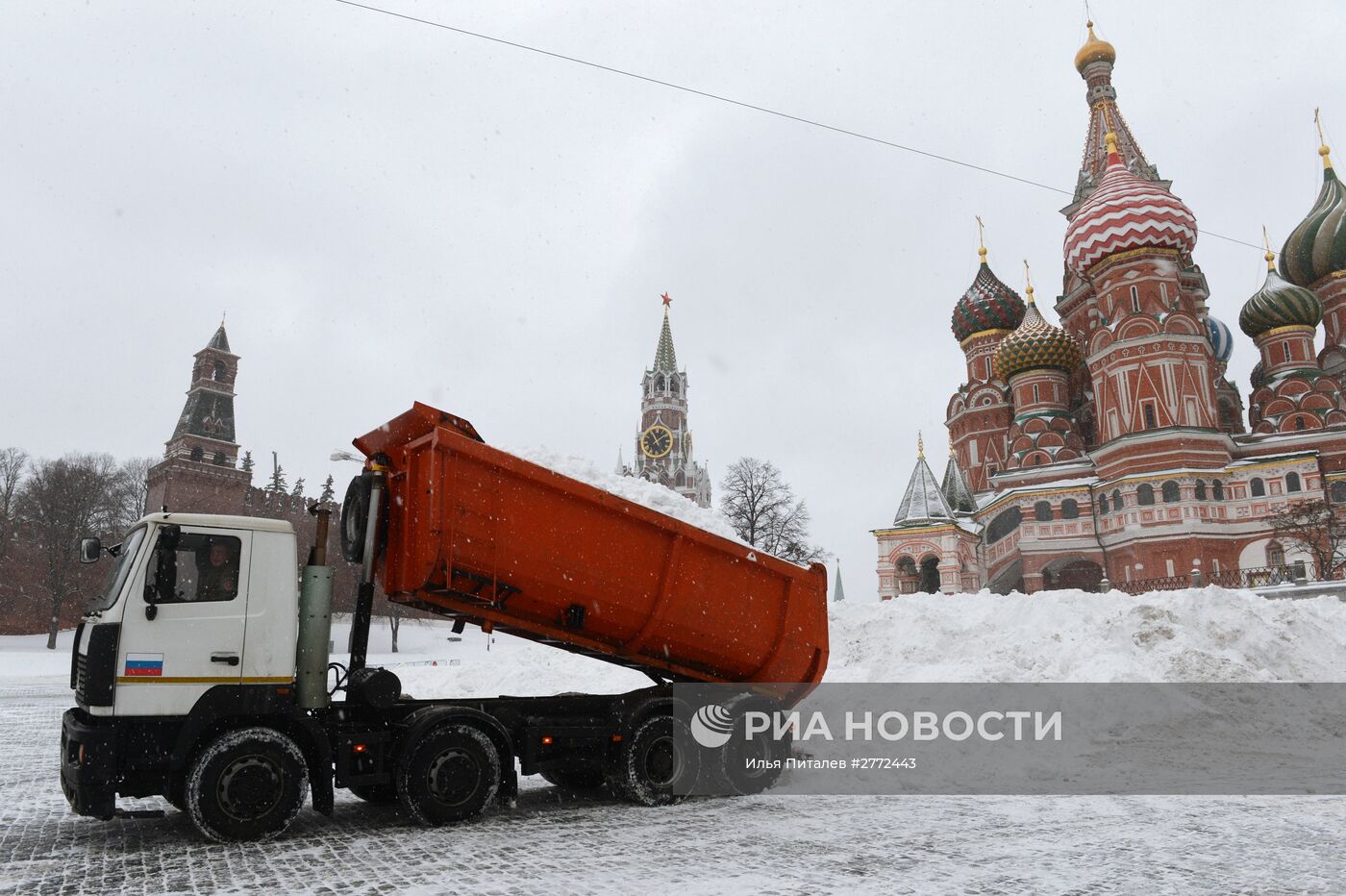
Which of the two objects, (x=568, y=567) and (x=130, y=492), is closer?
(x=568, y=567)

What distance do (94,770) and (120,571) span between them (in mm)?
1460

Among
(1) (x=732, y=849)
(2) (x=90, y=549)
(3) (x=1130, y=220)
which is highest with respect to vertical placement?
(3) (x=1130, y=220)

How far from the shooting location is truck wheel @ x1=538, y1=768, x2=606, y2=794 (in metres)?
8.16

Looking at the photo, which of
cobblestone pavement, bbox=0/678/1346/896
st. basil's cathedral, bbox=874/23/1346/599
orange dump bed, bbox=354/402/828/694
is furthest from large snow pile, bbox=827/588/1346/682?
st. basil's cathedral, bbox=874/23/1346/599

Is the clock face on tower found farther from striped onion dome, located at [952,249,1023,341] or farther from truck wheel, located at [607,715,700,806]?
truck wheel, located at [607,715,700,806]

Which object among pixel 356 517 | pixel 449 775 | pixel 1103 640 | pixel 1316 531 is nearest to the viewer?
pixel 449 775

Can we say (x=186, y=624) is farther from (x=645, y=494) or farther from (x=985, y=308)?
(x=985, y=308)

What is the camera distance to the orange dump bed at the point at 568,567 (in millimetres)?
7191

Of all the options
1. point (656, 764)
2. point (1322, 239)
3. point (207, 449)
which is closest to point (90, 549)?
point (656, 764)

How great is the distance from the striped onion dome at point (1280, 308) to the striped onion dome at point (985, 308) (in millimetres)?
12104

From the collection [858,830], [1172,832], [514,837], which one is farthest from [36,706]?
[1172,832]

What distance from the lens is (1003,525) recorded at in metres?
44.1

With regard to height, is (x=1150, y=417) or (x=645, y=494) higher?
(x=1150, y=417)

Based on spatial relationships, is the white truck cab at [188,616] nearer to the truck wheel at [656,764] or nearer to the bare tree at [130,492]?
the truck wheel at [656,764]
